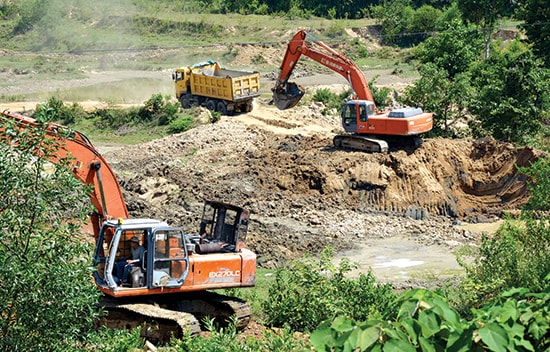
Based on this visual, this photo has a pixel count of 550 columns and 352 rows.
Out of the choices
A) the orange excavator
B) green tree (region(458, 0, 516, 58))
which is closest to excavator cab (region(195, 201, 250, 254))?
the orange excavator

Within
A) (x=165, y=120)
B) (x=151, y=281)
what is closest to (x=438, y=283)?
(x=151, y=281)

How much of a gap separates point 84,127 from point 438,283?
25379mm

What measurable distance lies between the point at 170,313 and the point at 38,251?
5091 millimetres

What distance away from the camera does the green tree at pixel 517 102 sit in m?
33.5

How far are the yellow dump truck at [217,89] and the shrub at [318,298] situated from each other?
25236mm

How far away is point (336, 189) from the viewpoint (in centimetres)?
2906

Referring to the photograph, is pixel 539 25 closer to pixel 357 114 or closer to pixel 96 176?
pixel 357 114

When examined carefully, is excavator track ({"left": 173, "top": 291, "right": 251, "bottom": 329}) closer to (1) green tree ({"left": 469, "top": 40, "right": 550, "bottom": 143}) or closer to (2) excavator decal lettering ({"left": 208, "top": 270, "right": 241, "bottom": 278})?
(2) excavator decal lettering ({"left": 208, "top": 270, "right": 241, "bottom": 278})

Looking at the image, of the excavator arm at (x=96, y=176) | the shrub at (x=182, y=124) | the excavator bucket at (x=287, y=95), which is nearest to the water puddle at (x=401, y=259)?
the excavator arm at (x=96, y=176)

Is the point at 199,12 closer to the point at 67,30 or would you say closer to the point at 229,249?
the point at 67,30

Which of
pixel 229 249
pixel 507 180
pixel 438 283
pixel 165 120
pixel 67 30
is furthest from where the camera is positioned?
pixel 67 30

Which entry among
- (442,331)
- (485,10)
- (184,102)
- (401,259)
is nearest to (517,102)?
(401,259)

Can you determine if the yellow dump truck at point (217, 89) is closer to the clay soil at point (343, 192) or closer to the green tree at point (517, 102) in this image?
the clay soil at point (343, 192)

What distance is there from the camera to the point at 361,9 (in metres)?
87.1
